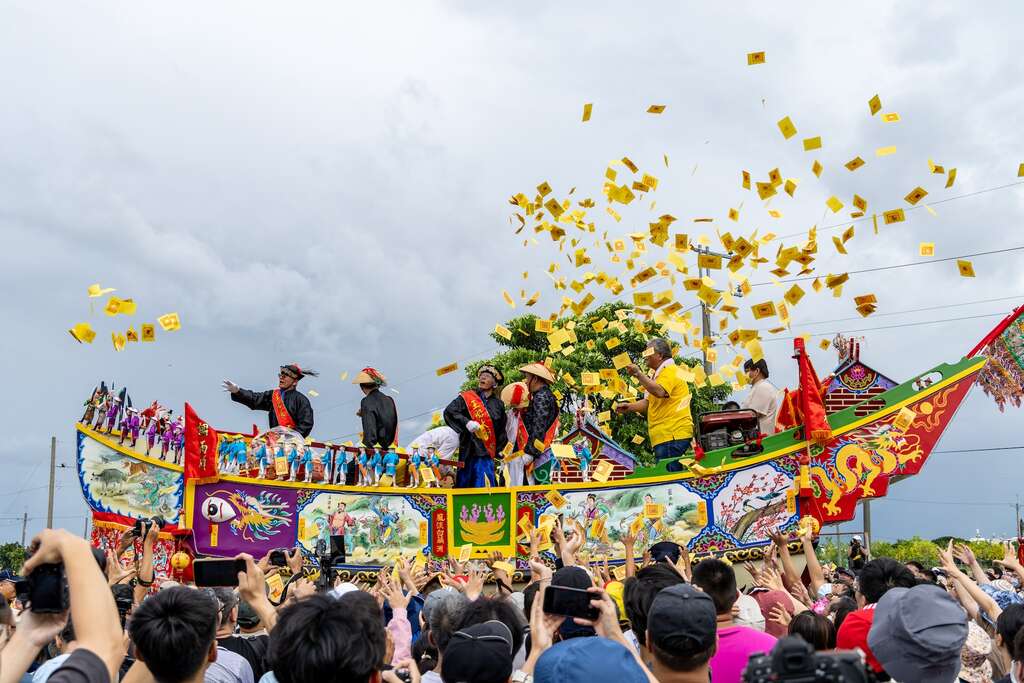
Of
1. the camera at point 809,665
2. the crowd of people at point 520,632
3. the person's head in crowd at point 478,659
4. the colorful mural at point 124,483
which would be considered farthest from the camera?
the colorful mural at point 124,483

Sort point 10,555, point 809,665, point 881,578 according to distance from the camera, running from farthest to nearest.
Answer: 1. point 10,555
2. point 881,578
3. point 809,665

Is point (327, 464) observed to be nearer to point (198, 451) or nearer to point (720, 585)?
point (198, 451)

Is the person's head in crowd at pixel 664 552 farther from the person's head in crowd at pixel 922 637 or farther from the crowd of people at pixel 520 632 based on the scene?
the person's head in crowd at pixel 922 637

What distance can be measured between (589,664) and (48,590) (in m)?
1.52

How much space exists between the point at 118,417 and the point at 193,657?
8.99m

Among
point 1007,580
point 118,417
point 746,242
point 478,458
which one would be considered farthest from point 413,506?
point 1007,580

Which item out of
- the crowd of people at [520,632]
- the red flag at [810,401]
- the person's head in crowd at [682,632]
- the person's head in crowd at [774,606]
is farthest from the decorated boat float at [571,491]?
the person's head in crowd at [682,632]

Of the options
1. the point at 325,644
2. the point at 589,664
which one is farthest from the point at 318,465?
the point at 325,644

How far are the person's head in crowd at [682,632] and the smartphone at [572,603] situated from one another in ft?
0.80

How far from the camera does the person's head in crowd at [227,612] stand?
3.79 m

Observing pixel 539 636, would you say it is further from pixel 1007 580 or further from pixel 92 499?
pixel 92 499

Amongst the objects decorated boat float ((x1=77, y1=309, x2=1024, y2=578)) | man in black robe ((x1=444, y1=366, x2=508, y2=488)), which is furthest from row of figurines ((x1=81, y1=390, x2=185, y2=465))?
man in black robe ((x1=444, y1=366, x2=508, y2=488))

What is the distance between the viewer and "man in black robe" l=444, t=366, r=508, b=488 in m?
10.8

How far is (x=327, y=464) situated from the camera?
416 inches
